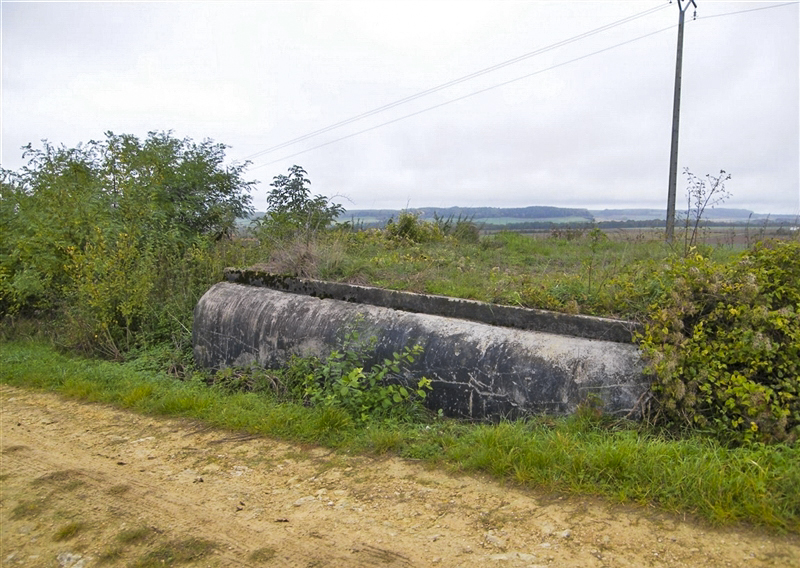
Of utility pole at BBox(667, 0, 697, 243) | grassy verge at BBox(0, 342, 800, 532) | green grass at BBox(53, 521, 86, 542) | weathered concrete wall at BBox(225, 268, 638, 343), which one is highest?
utility pole at BBox(667, 0, 697, 243)

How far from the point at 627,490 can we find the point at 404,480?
4.52 feet

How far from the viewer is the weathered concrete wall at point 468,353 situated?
4.18m

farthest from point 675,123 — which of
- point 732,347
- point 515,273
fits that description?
point 732,347

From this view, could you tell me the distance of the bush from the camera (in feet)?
11.8

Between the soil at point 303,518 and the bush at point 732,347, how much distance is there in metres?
0.87

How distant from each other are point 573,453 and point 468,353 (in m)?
1.24

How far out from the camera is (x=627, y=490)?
11.1 ft

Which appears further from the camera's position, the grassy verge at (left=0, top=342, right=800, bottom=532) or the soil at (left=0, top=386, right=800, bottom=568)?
the grassy verge at (left=0, top=342, right=800, bottom=532)

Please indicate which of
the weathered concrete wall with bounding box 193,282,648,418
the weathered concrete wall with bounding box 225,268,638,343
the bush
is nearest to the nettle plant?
the weathered concrete wall with bounding box 193,282,648,418

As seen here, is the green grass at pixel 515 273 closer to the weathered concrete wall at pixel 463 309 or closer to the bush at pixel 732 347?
the weathered concrete wall at pixel 463 309

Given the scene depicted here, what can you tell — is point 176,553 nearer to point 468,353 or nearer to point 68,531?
point 68,531

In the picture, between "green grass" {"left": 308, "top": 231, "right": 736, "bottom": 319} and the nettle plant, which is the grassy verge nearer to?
the nettle plant

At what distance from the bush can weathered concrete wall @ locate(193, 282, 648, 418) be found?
266mm

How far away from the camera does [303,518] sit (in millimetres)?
3471
